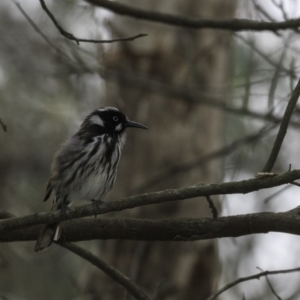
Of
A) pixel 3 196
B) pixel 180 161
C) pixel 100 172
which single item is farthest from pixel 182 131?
pixel 3 196

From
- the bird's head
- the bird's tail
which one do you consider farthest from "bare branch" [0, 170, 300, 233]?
the bird's head

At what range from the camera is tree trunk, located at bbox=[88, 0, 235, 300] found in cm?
754

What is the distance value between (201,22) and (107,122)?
1734 millimetres

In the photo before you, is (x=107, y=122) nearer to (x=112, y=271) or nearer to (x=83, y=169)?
(x=83, y=169)

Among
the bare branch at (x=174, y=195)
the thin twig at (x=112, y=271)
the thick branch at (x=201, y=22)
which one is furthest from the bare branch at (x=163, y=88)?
the bare branch at (x=174, y=195)

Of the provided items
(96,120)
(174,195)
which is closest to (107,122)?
(96,120)

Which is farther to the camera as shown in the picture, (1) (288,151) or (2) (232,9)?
(1) (288,151)

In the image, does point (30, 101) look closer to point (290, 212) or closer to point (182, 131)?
point (182, 131)

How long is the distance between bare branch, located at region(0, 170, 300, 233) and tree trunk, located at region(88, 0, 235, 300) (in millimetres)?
3545

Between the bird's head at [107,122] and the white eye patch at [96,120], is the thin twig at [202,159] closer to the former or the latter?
the bird's head at [107,122]

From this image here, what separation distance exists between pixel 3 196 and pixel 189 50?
187 inches

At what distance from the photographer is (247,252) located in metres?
10.7

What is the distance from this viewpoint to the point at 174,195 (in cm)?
386

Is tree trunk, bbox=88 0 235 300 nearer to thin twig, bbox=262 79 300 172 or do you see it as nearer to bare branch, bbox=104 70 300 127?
bare branch, bbox=104 70 300 127
